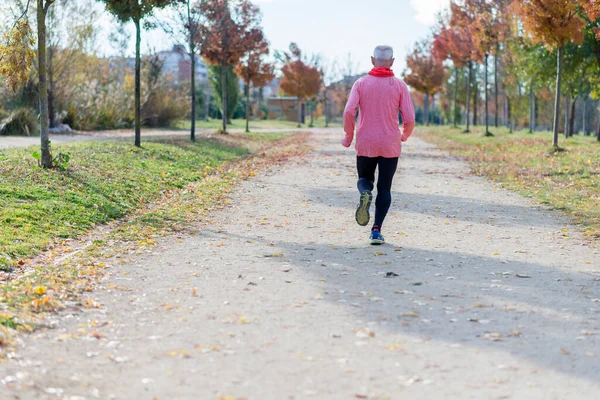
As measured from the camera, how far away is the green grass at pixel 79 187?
9102mm

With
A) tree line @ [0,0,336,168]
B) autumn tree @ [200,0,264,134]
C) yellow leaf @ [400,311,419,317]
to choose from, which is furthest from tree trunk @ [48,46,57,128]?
yellow leaf @ [400,311,419,317]

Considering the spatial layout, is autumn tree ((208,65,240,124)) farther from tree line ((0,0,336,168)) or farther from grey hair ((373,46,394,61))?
grey hair ((373,46,394,61))

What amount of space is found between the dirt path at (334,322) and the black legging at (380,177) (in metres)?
0.44

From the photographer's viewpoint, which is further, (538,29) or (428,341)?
(538,29)

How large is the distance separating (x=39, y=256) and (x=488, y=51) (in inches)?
1284

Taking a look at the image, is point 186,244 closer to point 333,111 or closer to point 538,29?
point 538,29

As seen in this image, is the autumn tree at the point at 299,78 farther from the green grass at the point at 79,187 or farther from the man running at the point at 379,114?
the man running at the point at 379,114

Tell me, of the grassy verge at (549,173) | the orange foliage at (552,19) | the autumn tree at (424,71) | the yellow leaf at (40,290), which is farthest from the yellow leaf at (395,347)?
the autumn tree at (424,71)

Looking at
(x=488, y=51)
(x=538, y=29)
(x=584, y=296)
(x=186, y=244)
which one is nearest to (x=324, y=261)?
(x=186, y=244)

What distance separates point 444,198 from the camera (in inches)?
521

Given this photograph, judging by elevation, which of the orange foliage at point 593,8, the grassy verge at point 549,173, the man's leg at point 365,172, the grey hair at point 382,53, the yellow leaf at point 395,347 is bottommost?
the yellow leaf at point 395,347

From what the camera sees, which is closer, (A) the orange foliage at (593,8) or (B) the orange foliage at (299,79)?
(A) the orange foliage at (593,8)

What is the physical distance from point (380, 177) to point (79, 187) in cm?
554

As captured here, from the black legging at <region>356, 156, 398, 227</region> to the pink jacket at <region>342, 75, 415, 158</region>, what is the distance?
0.10 metres
